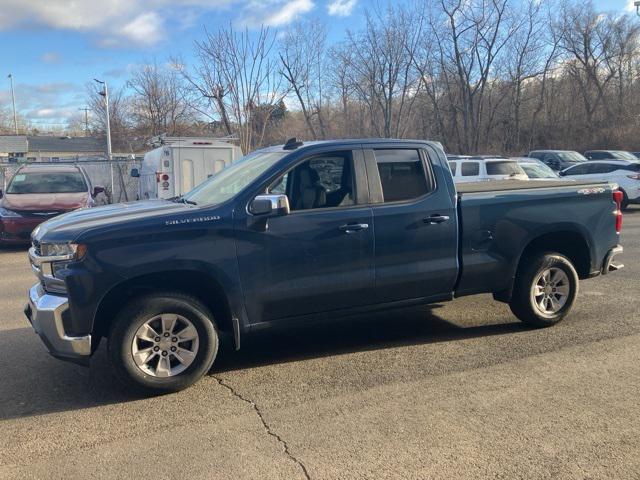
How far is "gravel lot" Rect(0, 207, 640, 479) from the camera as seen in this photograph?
3.22 meters

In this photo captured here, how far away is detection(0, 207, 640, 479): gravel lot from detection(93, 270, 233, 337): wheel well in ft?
1.89

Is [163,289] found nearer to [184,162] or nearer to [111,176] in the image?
[184,162]

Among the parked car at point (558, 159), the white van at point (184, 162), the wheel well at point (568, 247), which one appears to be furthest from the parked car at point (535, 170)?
the wheel well at point (568, 247)

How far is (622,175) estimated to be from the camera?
1792cm

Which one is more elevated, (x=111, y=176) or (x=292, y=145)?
(x=111, y=176)

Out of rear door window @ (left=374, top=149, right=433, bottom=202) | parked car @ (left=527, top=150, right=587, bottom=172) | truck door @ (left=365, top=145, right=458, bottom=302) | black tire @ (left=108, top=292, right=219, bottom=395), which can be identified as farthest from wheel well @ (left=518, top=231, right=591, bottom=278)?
parked car @ (left=527, top=150, right=587, bottom=172)

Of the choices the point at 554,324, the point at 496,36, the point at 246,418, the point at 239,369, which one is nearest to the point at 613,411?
the point at 554,324

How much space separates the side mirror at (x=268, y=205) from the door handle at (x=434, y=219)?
1.35 metres

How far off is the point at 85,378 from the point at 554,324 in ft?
14.7

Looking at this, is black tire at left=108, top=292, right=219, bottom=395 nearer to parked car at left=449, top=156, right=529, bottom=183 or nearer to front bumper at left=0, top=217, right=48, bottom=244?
front bumper at left=0, top=217, right=48, bottom=244

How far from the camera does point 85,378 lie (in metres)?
4.59

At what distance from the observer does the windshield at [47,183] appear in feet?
41.2

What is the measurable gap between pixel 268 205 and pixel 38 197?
381 inches

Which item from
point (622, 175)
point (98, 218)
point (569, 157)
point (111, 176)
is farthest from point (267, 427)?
point (569, 157)
